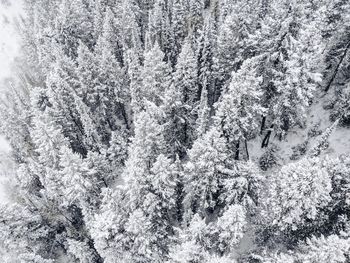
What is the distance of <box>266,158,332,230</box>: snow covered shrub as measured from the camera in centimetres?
2294

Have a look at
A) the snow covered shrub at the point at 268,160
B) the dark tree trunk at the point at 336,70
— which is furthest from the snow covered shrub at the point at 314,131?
the dark tree trunk at the point at 336,70

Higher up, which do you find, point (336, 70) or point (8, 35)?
point (336, 70)

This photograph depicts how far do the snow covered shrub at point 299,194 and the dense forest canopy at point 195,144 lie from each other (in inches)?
4.4

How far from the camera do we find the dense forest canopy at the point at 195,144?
25641 mm

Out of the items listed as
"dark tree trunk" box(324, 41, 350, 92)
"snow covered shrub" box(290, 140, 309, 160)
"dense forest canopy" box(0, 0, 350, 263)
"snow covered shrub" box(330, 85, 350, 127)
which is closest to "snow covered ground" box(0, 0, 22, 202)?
"dense forest canopy" box(0, 0, 350, 263)

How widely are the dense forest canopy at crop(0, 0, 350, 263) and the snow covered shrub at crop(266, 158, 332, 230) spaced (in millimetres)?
111

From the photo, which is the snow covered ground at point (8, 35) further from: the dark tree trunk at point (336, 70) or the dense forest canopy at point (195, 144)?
the dark tree trunk at point (336, 70)

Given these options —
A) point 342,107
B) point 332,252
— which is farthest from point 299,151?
point 332,252

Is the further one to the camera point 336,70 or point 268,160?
point 336,70

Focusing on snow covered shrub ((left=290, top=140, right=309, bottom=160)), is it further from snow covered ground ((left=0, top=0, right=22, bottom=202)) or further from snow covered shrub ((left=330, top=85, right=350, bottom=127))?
snow covered ground ((left=0, top=0, right=22, bottom=202))

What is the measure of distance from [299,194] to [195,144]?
9.85 metres

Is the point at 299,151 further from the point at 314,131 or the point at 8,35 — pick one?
the point at 8,35

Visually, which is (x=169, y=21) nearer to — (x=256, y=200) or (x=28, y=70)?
(x=256, y=200)

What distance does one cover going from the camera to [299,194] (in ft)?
77.6
